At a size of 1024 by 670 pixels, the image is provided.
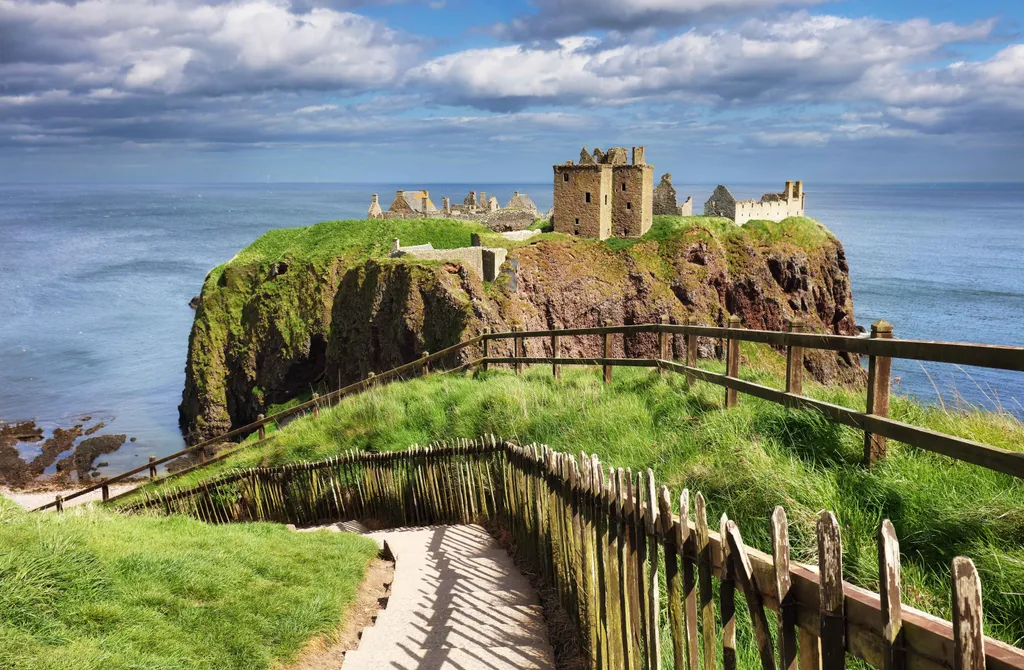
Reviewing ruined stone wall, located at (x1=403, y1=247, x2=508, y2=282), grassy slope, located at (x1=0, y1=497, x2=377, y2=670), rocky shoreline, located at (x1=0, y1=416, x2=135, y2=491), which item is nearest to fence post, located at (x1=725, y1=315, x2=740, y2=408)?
grassy slope, located at (x1=0, y1=497, x2=377, y2=670)

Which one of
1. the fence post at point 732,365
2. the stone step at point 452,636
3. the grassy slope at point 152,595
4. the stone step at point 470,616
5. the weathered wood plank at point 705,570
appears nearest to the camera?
the weathered wood plank at point 705,570

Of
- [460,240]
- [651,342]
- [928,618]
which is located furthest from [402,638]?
[460,240]

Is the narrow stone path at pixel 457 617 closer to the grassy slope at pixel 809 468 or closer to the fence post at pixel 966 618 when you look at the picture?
the grassy slope at pixel 809 468

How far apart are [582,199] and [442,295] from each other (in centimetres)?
1609

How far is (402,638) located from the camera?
686 cm

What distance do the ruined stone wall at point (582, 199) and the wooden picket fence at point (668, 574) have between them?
142 ft

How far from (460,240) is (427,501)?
156 feet

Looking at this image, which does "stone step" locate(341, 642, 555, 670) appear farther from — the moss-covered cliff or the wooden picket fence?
the moss-covered cliff

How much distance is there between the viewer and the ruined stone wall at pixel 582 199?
52.6m

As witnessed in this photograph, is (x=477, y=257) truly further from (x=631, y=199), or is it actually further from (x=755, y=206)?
(x=755, y=206)

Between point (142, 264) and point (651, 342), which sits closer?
point (651, 342)

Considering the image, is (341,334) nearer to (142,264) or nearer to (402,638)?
(402,638)

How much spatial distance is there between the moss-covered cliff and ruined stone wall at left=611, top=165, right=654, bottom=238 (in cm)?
144

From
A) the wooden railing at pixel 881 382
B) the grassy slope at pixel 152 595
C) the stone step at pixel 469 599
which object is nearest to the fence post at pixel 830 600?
the wooden railing at pixel 881 382
